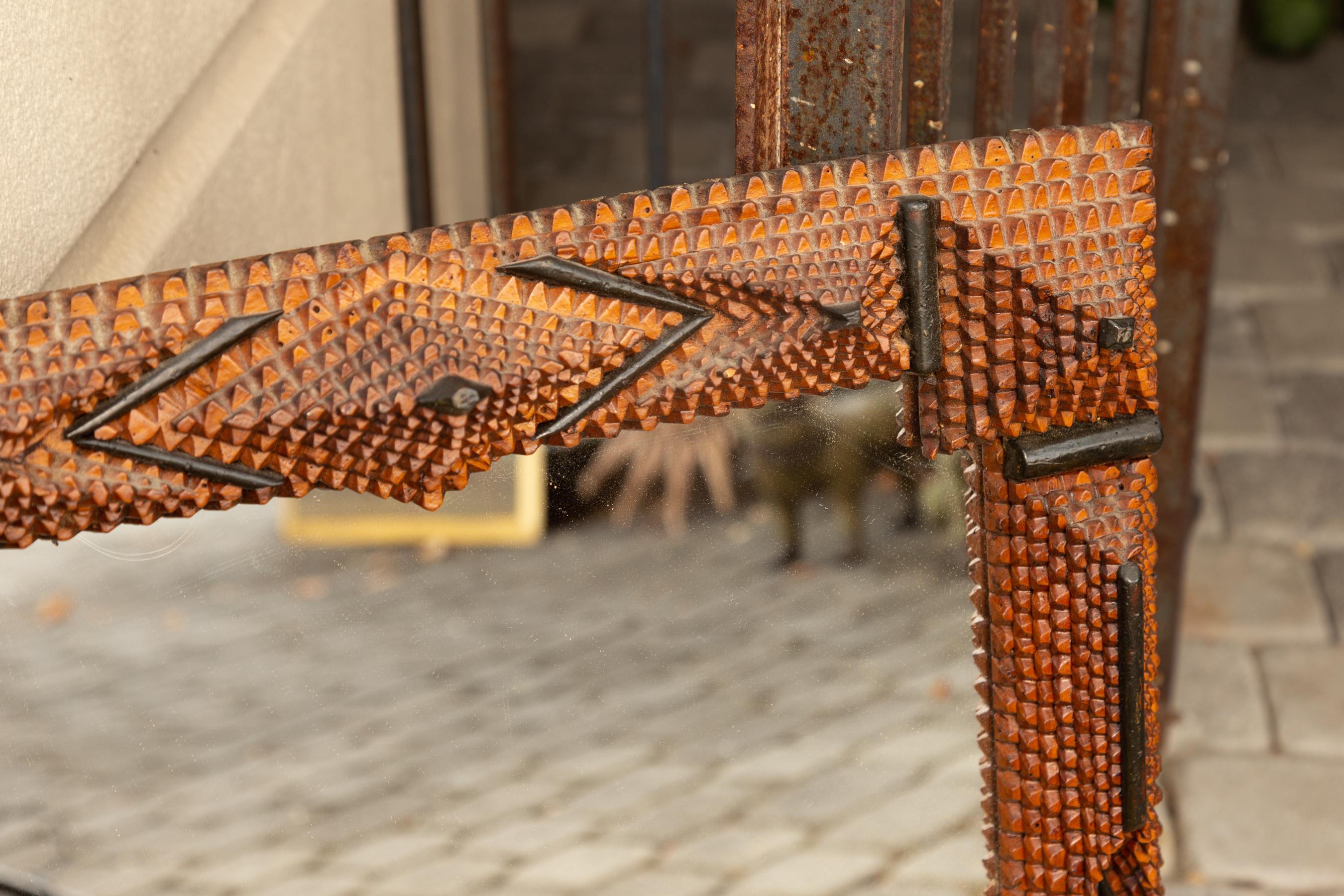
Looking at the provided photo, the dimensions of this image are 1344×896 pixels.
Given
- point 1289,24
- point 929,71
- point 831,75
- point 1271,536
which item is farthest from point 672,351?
point 1289,24

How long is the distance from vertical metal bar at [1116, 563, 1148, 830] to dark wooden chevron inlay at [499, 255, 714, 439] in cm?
22

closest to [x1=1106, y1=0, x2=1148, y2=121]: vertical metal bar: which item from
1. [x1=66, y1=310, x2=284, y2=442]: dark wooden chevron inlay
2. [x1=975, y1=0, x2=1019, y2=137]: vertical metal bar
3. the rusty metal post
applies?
[x1=975, y1=0, x2=1019, y2=137]: vertical metal bar

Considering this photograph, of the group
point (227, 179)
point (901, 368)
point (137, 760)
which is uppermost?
point (227, 179)

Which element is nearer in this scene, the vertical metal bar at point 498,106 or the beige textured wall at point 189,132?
the beige textured wall at point 189,132

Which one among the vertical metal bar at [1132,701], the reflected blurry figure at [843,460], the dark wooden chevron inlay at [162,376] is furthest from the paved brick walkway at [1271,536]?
the dark wooden chevron inlay at [162,376]

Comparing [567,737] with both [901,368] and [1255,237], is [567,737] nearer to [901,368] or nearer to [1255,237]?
[901,368]

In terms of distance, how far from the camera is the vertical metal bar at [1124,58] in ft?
2.93

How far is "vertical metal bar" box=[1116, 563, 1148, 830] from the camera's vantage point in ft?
1.75

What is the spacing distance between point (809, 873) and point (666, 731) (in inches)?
4.6

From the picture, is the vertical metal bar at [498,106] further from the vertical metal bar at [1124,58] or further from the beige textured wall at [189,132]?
the vertical metal bar at [1124,58]

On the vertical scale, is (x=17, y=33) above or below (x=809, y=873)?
above

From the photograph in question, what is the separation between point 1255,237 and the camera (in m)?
2.18

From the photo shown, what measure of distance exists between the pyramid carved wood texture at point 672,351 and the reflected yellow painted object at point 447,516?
31mm

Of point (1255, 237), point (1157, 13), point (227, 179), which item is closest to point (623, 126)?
point (1255, 237)
